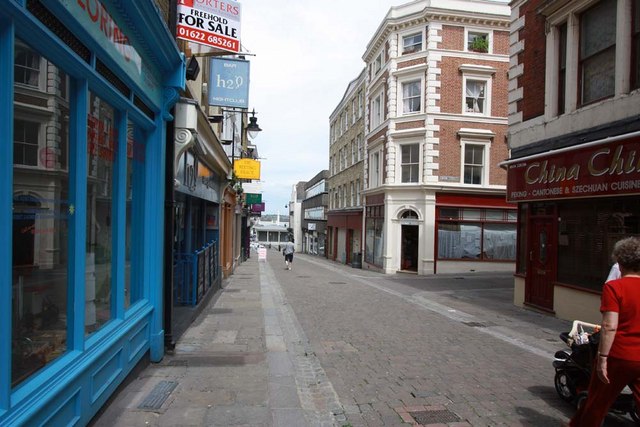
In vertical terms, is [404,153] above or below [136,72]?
above

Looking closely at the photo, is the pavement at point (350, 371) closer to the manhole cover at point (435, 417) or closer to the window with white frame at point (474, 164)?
the manhole cover at point (435, 417)

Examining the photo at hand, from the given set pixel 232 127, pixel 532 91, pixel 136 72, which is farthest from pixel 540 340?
pixel 232 127

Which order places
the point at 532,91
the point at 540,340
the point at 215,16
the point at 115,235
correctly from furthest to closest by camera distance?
the point at 532,91 → the point at 540,340 → the point at 215,16 → the point at 115,235

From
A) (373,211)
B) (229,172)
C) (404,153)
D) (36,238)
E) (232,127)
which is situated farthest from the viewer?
(373,211)

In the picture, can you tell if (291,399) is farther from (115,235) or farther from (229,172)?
(229,172)

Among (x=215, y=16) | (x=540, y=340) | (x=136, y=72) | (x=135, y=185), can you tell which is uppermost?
(x=215, y=16)

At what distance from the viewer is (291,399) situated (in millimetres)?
5098

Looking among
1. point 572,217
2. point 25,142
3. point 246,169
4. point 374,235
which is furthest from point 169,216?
point 374,235

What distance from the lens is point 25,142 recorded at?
123 inches

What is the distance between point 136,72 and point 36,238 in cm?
247

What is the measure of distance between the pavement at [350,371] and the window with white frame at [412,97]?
14844 mm

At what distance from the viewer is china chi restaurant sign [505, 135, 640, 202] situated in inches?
331

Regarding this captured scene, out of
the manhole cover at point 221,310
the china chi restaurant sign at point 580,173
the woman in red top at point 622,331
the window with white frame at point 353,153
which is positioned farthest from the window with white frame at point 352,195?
the woman in red top at point 622,331

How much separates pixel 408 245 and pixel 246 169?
10.2 metres
